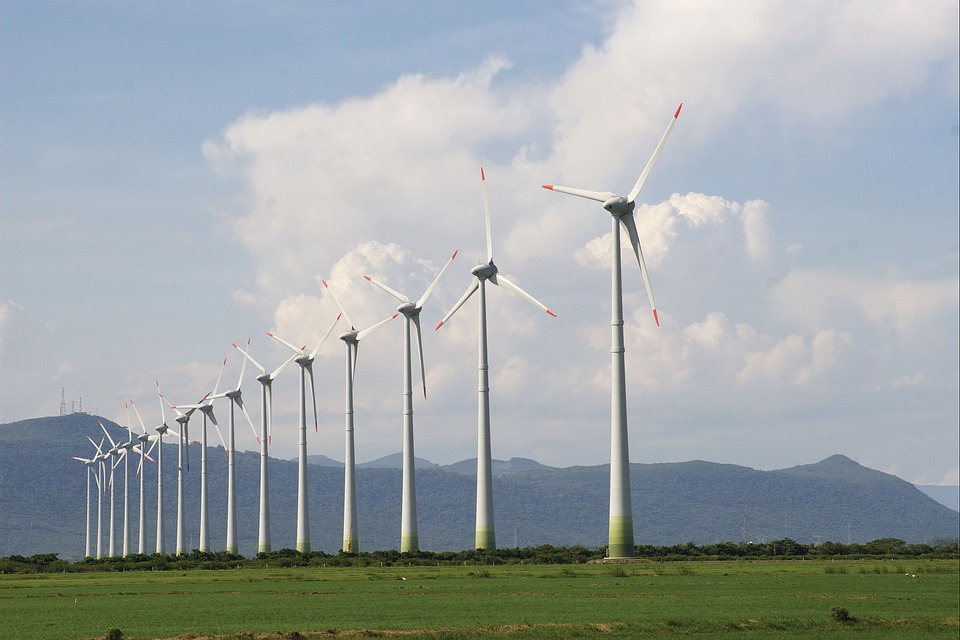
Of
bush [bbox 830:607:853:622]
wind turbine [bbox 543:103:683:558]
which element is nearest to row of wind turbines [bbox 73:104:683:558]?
wind turbine [bbox 543:103:683:558]

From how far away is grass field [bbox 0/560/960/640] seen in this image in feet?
180

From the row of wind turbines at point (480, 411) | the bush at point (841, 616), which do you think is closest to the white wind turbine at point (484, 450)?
the row of wind turbines at point (480, 411)

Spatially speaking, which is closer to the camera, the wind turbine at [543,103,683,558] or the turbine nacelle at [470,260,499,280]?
the wind turbine at [543,103,683,558]

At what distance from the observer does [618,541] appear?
10631cm

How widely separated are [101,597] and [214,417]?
111473 millimetres

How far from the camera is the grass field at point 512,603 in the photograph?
5491 centimetres

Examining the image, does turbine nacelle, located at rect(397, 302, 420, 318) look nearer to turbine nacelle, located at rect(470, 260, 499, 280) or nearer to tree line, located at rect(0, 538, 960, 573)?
turbine nacelle, located at rect(470, 260, 499, 280)

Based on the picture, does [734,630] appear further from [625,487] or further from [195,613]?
[625,487]

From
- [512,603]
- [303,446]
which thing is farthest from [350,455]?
[512,603]

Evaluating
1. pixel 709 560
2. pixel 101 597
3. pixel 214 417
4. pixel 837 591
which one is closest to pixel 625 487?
pixel 709 560

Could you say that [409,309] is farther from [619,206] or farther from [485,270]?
[619,206]

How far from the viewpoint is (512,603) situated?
68375 mm

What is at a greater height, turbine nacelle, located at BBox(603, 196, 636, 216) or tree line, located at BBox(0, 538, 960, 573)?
turbine nacelle, located at BBox(603, 196, 636, 216)

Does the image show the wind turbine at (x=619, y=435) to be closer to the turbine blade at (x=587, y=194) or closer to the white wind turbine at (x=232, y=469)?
the turbine blade at (x=587, y=194)
